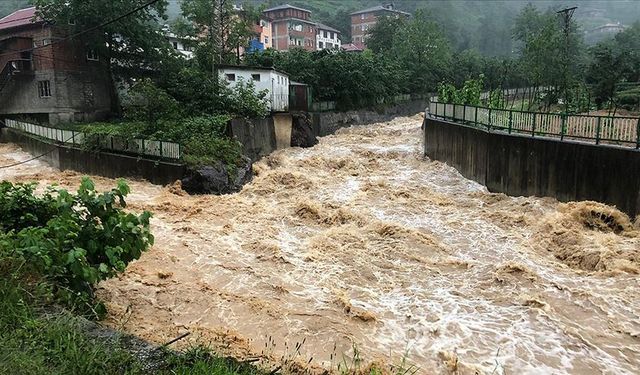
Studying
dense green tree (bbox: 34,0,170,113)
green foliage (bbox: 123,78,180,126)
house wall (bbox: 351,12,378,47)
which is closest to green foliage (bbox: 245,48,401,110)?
dense green tree (bbox: 34,0,170,113)

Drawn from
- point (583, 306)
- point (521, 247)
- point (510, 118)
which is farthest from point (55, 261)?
point (510, 118)

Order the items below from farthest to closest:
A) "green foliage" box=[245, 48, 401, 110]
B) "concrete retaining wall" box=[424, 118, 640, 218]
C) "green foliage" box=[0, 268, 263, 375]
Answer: "green foliage" box=[245, 48, 401, 110], "concrete retaining wall" box=[424, 118, 640, 218], "green foliage" box=[0, 268, 263, 375]

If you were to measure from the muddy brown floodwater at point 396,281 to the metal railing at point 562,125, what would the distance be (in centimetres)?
225

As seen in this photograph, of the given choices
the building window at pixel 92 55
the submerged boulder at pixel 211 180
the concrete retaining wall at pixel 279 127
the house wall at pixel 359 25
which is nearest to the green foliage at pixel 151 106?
the concrete retaining wall at pixel 279 127

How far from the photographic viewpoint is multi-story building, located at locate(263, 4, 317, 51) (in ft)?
266

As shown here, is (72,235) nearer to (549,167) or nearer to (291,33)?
(549,167)

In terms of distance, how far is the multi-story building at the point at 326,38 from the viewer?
87062 millimetres

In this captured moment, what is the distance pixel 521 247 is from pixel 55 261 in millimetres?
10533

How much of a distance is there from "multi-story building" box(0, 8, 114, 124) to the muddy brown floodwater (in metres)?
18.7

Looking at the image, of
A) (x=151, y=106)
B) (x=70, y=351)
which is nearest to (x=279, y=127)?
(x=151, y=106)

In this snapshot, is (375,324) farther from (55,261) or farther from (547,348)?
(55,261)

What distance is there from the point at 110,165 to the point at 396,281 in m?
15.3

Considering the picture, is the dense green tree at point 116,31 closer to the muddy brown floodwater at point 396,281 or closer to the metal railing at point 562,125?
the muddy brown floodwater at point 396,281

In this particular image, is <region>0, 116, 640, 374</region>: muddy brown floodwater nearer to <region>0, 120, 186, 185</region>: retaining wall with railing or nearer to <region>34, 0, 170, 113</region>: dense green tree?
<region>0, 120, 186, 185</region>: retaining wall with railing
